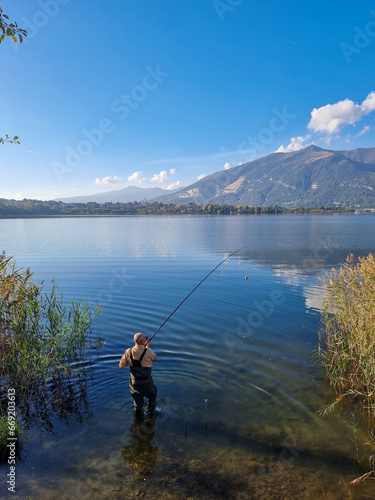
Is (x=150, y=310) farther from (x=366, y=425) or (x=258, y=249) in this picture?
(x=258, y=249)

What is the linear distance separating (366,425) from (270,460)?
3013 mm

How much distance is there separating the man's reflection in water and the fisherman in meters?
0.36

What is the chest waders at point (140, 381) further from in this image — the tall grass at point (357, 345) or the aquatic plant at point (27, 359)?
the tall grass at point (357, 345)

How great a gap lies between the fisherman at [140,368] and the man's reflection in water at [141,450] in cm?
36

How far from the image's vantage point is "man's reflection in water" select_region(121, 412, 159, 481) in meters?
6.61

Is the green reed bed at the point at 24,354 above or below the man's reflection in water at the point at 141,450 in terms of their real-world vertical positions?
above

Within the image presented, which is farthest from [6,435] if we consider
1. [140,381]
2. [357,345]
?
[357,345]

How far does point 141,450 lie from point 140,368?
68.0 inches

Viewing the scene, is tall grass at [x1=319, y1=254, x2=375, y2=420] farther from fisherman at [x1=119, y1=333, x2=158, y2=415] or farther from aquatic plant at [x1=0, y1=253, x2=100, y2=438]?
aquatic plant at [x1=0, y1=253, x2=100, y2=438]

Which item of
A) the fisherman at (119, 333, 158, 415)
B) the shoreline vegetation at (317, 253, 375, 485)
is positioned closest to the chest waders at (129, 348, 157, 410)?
the fisherman at (119, 333, 158, 415)

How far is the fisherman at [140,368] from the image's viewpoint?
7.81 meters

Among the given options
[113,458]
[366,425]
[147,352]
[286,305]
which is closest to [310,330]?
[286,305]

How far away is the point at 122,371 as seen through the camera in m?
10.6

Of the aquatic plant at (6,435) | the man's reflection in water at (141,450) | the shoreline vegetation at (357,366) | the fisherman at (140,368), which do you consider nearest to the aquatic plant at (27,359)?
the aquatic plant at (6,435)
